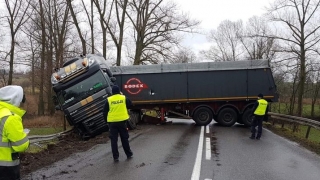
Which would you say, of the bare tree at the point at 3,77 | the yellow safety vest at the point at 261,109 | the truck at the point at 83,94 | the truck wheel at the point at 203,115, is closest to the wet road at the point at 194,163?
the yellow safety vest at the point at 261,109

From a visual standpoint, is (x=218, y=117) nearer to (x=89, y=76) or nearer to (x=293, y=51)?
(x=89, y=76)

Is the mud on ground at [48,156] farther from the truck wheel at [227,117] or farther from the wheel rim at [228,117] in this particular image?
the wheel rim at [228,117]

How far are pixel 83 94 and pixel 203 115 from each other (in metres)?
6.57

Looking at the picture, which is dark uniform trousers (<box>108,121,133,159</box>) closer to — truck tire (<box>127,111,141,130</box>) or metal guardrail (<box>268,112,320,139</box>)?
truck tire (<box>127,111,141,130</box>)

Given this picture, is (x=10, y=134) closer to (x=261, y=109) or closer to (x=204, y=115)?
(x=261, y=109)

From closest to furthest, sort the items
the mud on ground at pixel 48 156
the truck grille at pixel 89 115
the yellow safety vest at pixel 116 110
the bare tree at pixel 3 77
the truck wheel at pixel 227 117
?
the mud on ground at pixel 48 156 → the yellow safety vest at pixel 116 110 → the truck grille at pixel 89 115 → the truck wheel at pixel 227 117 → the bare tree at pixel 3 77

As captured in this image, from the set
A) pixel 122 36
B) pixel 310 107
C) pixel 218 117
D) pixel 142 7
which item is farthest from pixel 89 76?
pixel 310 107

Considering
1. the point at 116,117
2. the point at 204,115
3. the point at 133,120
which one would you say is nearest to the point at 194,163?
the point at 116,117

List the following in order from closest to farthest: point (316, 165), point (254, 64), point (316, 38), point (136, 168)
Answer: point (136, 168) < point (316, 165) < point (254, 64) < point (316, 38)

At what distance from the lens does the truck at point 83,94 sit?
548 inches

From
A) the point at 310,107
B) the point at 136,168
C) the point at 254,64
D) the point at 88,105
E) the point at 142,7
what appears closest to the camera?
the point at 136,168

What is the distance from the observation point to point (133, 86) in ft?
59.7

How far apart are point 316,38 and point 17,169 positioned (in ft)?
99.8

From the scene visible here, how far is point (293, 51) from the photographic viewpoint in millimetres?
31109
